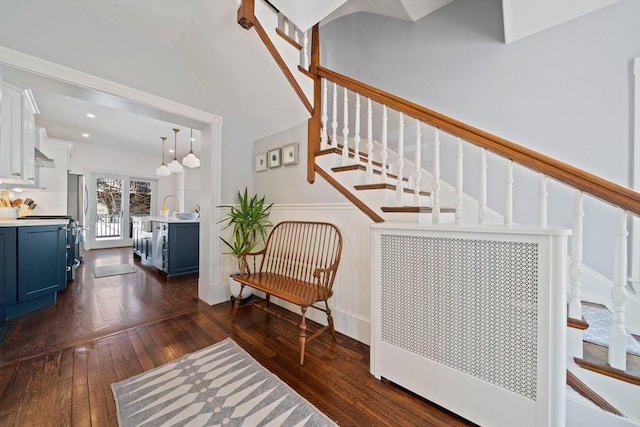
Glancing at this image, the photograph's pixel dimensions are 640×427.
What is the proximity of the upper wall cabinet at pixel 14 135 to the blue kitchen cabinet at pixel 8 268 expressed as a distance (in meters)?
0.69

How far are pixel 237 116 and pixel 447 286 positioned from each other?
287 centimetres

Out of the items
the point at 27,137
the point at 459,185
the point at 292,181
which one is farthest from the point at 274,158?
the point at 27,137

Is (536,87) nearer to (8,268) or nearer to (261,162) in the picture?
(261,162)

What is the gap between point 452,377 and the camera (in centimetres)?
123

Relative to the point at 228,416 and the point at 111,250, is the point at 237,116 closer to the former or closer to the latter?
the point at 228,416

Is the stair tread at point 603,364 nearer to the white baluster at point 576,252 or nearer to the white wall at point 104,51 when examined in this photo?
the white baluster at point 576,252

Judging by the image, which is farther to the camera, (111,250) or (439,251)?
(111,250)

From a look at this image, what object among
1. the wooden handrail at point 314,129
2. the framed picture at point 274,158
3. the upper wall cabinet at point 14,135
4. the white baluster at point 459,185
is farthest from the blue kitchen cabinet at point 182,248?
the white baluster at point 459,185

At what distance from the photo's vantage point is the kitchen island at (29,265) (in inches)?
86.2

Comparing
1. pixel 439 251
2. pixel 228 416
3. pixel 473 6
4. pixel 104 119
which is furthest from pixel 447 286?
pixel 104 119

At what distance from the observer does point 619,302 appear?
3.23ft

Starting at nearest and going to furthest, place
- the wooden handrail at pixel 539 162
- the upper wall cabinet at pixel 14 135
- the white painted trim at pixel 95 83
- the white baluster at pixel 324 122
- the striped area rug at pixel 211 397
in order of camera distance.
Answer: the wooden handrail at pixel 539 162 → the striped area rug at pixel 211 397 → the white painted trim at pixel 95 83 → the white baluster at pixel 324 122 → the upper wall cabinet at pixel 14 135

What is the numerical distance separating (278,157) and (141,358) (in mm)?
2122

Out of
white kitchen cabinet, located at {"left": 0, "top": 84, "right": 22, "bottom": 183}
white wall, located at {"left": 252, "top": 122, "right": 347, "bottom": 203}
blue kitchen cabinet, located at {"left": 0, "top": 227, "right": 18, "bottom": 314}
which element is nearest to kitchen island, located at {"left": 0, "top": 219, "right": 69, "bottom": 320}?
blue kitchen cabinet, located at {"left": 0, "top": 227, "right": 18, "bottom": 314}
